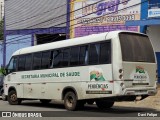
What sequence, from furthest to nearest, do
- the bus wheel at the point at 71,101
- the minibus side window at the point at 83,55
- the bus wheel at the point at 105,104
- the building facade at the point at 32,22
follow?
the building facade at the point at 32,22 → the bus wheel at the point at 105,104 → the bus wheel at the point at 71,101 → the minibus side window at the point at 83,55

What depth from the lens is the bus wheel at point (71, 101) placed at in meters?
16.5

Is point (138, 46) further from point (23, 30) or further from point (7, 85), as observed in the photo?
point (23, 30)

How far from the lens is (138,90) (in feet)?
49.9

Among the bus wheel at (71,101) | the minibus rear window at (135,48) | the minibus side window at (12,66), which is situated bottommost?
the bus wheel at (71,101)

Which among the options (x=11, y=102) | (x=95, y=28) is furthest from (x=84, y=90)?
(x=95, y=28)

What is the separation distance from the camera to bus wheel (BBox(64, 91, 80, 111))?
1652cm

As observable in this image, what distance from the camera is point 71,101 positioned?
55.4ft

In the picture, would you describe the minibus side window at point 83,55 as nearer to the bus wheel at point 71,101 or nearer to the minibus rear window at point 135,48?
the bus wheel at point 71,101

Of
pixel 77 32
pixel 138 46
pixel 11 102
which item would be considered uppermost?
pixel 77 32

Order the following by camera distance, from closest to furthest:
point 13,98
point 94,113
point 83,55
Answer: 1. point 94,113
2. point 83,55
3. point 13,98

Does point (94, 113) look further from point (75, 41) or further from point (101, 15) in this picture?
point (101, 15)

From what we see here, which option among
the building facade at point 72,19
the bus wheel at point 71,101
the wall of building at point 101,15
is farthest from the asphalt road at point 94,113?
the wall of building at point 101,15

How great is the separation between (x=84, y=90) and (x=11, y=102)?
6.40 meters

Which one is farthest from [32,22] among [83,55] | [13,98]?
[83,55]
